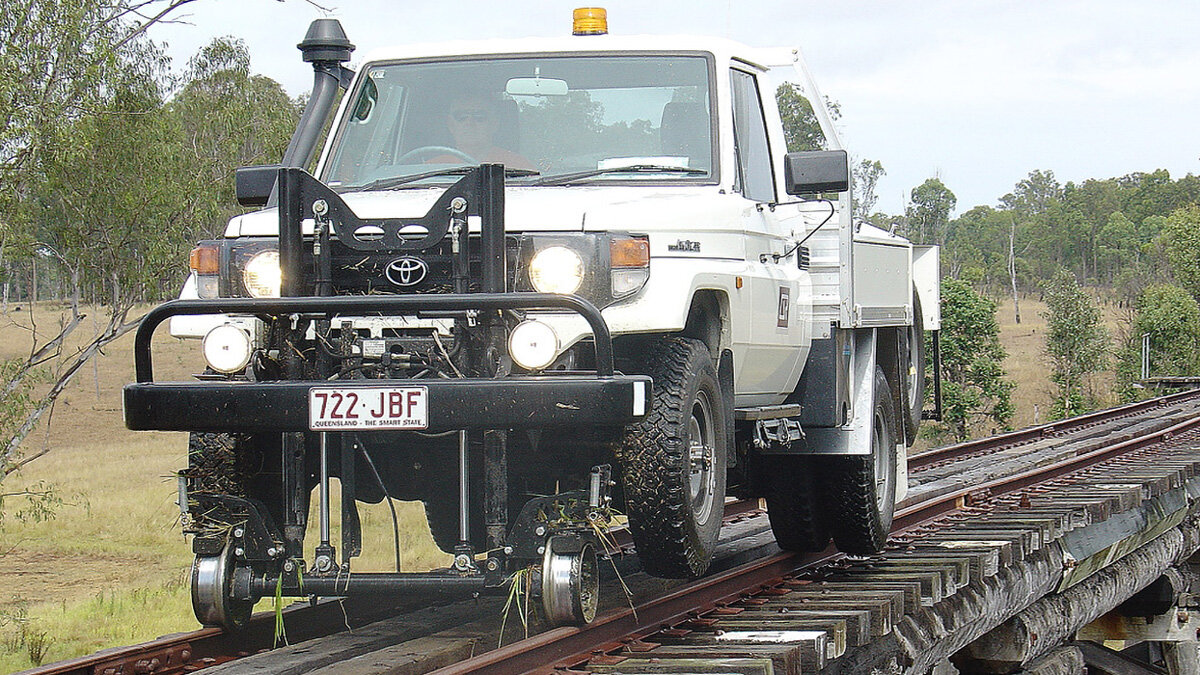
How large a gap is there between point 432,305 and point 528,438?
0.79 metres

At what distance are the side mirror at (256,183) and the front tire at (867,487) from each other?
10.2 feet

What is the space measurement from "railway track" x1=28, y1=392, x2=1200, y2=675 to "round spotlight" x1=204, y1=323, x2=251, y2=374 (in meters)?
1.10

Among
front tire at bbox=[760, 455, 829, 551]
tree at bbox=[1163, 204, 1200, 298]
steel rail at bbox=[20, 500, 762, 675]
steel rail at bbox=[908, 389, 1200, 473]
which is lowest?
steel rail at bbox=[908, 389, 1200, 473]

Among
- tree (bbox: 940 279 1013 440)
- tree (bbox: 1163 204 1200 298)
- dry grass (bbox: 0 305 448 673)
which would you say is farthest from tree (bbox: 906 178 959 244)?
→ dry grass (bbox: 0 305 448 673)

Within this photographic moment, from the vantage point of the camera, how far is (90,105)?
19.9 metres

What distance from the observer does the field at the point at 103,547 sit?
1412 centimetres

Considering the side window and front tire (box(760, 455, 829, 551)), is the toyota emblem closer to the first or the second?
the side window

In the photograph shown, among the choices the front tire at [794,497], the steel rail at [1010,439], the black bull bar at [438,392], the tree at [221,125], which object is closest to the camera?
the black bull bar at [438,392]

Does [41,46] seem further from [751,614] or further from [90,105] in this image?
[751,614]

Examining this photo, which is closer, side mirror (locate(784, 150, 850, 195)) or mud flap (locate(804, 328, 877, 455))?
side mirror (locate(784, 150, 850, 195))

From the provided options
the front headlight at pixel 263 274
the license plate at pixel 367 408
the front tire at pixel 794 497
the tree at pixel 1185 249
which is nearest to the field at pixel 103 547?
the front headlight at pixel 263 274

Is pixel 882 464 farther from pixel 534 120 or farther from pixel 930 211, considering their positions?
pixel 930 211

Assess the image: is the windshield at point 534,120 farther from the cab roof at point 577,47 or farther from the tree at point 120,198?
the tree at point 120,198

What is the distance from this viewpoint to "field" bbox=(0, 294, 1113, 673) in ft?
46.3
